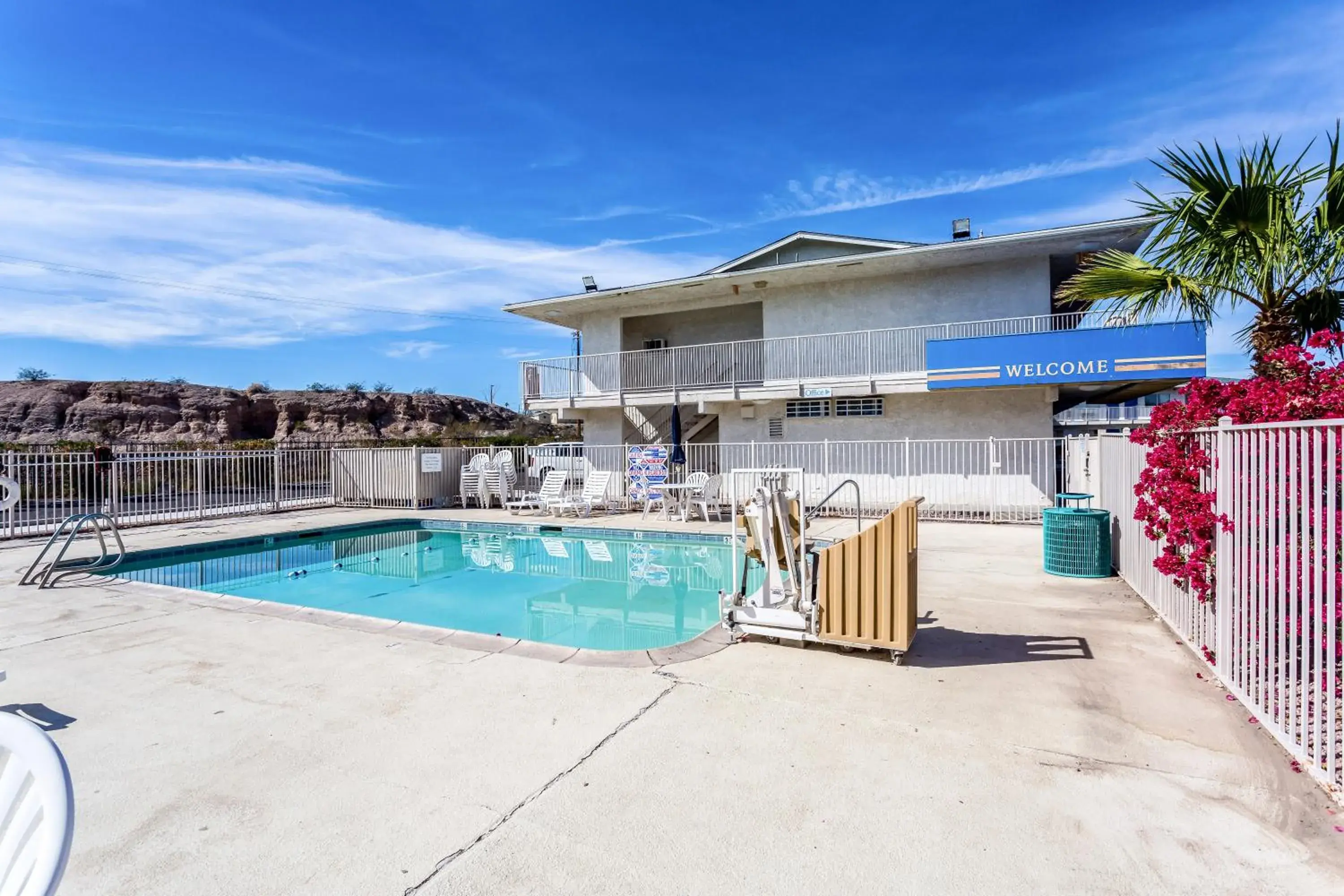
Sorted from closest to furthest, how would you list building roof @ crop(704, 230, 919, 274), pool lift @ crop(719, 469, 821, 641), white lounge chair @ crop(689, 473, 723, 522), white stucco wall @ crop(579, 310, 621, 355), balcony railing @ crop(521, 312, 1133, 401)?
pool lift @ crop(719, 469, 821, 641) → white lounge chair @ crop(689, 473, 723, 522) → balcony railing @ crop(521, 312, 1133, 401) → building roof @ crop(704, 230, 919, 274) → white stucco wall @ crop(579, 310, 621, 355)

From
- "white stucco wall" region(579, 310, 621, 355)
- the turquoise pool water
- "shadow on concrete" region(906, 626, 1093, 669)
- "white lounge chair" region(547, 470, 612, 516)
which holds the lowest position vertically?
the turquoise pool water

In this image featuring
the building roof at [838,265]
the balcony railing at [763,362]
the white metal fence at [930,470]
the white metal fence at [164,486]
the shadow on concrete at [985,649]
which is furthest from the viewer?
the balcony railing at [763,362]

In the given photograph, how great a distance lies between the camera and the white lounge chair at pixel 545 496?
15328 millimetres

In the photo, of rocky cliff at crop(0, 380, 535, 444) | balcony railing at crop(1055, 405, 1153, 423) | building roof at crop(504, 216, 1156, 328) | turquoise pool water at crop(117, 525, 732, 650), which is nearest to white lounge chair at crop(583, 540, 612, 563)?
turquoise pool water at crop(117, 525, 732, 650)

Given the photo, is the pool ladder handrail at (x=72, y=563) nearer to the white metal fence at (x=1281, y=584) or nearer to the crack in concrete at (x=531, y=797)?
the crack in concrete at (x=531, y=797)

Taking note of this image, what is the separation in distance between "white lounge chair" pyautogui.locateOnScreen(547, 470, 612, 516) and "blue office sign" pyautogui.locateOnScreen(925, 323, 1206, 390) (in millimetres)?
7954

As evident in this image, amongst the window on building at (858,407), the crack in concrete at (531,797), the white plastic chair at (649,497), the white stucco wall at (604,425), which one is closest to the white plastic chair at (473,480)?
the white stucco wall at (604,425)

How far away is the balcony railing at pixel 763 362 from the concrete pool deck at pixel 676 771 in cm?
1180

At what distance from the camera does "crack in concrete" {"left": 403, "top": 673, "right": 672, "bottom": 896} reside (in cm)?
237

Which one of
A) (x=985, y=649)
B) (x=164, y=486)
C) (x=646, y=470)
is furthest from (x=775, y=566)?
(x=164, y=486)

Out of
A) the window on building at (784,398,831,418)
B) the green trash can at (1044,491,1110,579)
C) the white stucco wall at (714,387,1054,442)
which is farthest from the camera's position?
the window on building at (784,398,831,418)

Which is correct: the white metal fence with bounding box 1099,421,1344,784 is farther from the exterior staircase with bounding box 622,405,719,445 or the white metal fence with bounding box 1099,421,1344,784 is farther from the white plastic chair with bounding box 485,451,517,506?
A: the exterior staircase with bounding box 622,405,719,445

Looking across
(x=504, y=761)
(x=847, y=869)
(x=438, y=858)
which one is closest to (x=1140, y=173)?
(x=847, y=869)

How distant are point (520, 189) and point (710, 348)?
10655 millimetres
